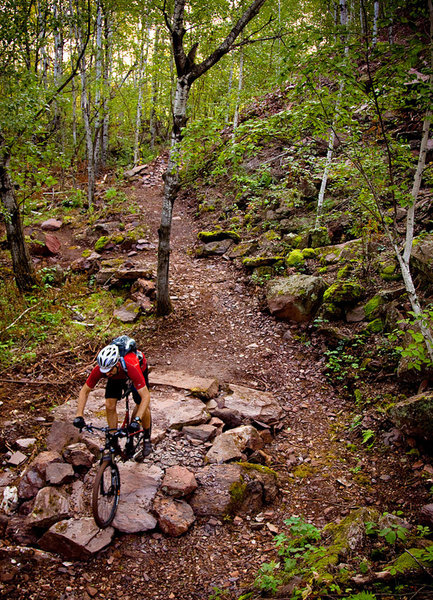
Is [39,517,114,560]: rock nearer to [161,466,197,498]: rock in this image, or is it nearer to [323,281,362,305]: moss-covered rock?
[161,466,197,498]: rock

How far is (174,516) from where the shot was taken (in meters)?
4.29

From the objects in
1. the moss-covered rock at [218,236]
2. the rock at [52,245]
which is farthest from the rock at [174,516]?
the rock at [52,245]

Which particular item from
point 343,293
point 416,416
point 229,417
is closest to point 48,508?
point 229,417

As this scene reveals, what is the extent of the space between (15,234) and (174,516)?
29.0 ft

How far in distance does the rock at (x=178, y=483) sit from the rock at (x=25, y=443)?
223cm

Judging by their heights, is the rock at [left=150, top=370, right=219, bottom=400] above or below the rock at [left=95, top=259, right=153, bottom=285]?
below

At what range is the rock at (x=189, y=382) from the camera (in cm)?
680

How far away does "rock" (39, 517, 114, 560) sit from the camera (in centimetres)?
381

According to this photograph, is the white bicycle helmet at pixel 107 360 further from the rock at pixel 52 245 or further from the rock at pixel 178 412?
the rock at pixel 52 245

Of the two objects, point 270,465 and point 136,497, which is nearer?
point 136,497

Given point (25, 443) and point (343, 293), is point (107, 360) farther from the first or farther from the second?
point (343, 293)

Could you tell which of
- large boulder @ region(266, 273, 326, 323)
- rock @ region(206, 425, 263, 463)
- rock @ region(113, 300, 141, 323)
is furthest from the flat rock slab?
large boulder @ region(266, 273, 326, 323)

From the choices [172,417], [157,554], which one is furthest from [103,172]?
[157,554]

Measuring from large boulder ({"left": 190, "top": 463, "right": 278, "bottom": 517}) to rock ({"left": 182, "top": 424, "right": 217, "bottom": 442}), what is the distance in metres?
0.65
